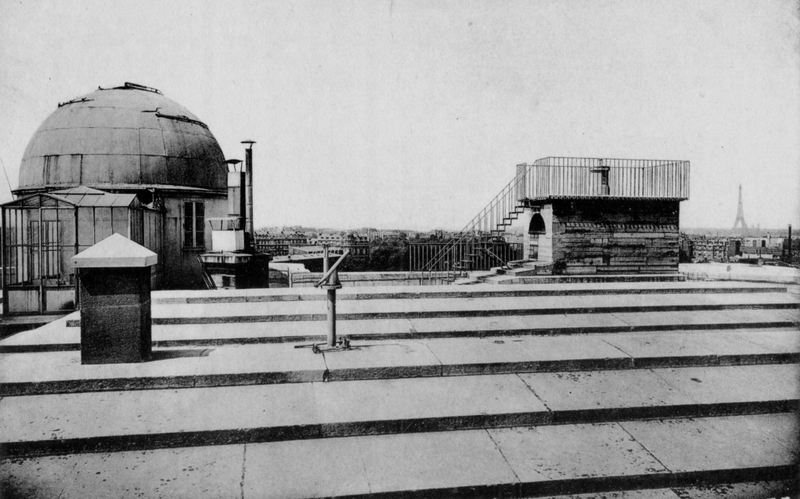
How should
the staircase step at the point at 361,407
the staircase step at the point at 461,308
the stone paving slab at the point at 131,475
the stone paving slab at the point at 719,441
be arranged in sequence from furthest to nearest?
the staircase step at the point at 461,308 → the staircase step at the point at 361,407 → the stone paving slab at the point at 719,441 → the stone paving slab at the point at 131,475

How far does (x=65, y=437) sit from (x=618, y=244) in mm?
15109

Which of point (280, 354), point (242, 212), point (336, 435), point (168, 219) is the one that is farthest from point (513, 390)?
point (168, 219)

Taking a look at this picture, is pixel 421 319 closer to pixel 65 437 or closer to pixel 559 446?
pixel 559 446

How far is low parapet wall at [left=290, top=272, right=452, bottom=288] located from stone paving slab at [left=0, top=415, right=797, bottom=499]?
10479 mm

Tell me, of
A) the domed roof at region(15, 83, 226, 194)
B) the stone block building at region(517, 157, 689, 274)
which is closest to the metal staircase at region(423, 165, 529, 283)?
the stone block building at region(517, 157, 689, 274)

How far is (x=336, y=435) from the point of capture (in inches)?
165

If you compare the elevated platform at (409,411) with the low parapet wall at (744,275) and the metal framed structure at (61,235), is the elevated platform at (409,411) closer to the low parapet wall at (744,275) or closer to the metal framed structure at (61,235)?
the metal framed structure at (61,235)

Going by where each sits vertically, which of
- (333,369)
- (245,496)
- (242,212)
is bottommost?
(245,496)

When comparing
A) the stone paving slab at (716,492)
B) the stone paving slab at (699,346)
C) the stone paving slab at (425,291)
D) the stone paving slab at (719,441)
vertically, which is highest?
the stone paving slab at (425,291)

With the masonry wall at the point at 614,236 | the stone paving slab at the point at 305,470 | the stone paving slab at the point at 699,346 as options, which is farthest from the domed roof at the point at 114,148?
the stone paving slab at the point at 699,346

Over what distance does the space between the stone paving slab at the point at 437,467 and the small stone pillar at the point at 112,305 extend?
5.61 ft

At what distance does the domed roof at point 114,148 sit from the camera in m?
16.8

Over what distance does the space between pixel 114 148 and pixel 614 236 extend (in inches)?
686

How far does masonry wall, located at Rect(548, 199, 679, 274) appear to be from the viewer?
49.3ft
